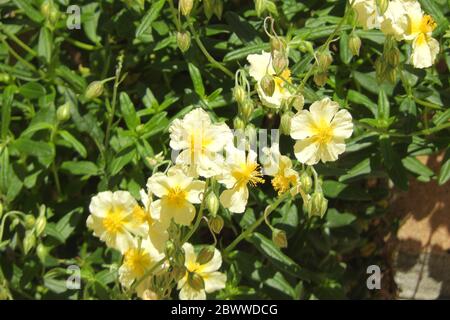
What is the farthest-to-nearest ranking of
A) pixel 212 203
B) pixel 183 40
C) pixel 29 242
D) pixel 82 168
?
pixel 82 168
pixel 29 242
pixel 183 40
pixel 212 203

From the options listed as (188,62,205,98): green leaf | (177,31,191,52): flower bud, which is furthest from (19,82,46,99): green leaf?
(177,31,191,52): flower bud

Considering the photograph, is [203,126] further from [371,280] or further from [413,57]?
[371,280]

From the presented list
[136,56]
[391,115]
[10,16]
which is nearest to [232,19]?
[136,56]

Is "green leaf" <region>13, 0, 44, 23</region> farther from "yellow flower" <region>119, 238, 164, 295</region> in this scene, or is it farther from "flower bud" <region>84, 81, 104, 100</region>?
"yellow flower" <region>119, 238, 164, 295</region>

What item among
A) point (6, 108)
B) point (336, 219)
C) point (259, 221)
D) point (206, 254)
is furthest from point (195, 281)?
point (6, 108)

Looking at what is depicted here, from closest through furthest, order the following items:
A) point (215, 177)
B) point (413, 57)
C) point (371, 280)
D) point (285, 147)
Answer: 1. point (215, 177)
2. point (413, 57)
3. point (285, 147)
4. point (371, 280)

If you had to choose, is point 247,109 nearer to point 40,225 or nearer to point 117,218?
point 117,218
